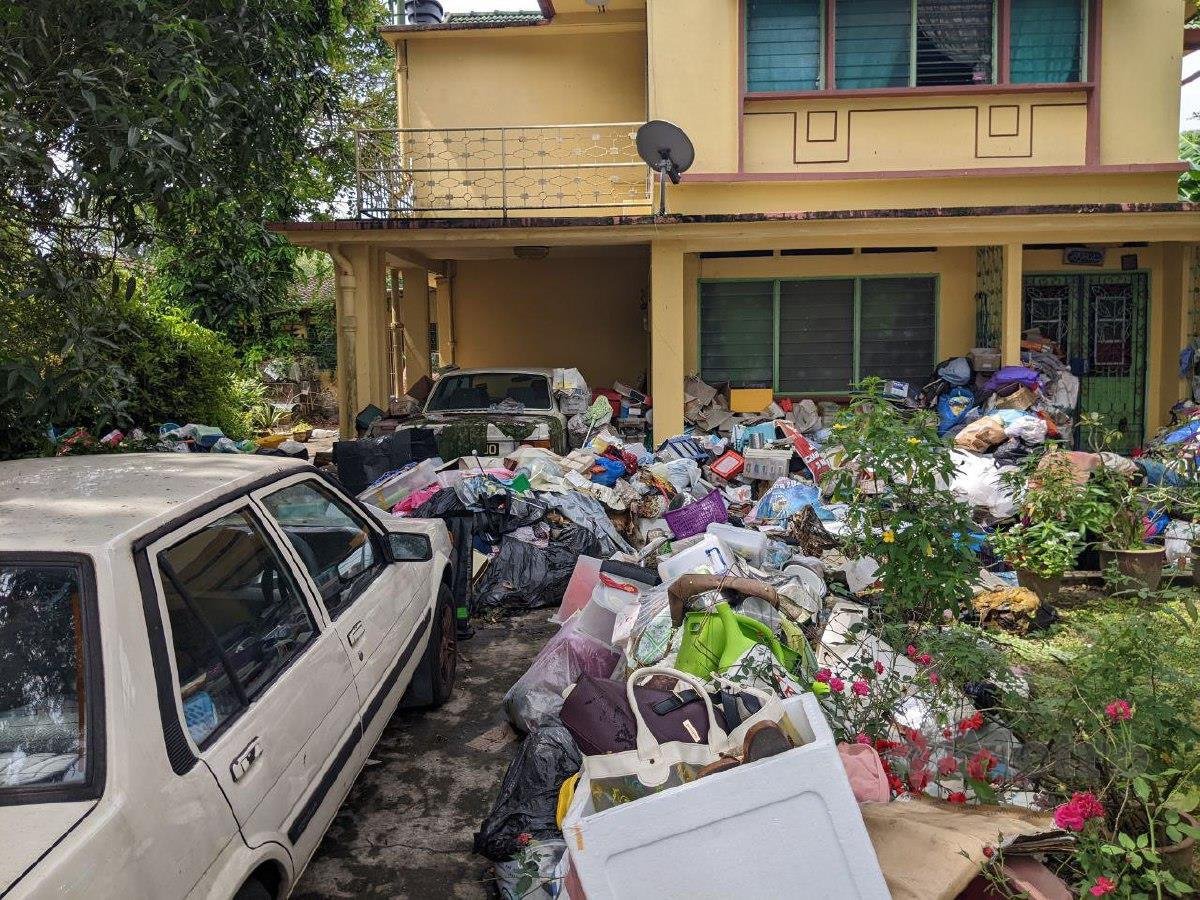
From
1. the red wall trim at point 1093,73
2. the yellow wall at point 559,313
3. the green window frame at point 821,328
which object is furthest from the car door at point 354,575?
the yellow wall at point 559,313

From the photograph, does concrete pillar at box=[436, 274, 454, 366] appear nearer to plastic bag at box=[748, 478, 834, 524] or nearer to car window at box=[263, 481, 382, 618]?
plastic bag at box=[748, 478, 834, 524]

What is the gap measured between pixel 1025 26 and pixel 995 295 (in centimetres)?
295

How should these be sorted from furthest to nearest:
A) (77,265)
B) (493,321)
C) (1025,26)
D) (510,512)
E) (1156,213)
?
(493,321), (1025,26), (1156,213), (510,512), (77,265)

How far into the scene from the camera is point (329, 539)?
12.9 feet

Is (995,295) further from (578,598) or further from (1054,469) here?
(578,598)

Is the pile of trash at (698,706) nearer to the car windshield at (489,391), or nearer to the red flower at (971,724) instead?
the red flower at (971,724)

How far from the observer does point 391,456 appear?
8492mm

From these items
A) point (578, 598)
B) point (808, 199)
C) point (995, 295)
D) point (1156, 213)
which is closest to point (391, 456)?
point (578, 598)

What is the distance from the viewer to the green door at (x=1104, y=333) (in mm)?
10969

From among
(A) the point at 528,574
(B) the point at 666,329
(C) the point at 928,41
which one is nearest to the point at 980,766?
(A) the point at 528,574

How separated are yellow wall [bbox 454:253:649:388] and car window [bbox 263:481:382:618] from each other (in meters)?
9.95

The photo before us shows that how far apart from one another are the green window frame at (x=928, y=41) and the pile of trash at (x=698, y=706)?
4949 millimetres

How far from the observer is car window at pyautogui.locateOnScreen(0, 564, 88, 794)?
81.5 inches

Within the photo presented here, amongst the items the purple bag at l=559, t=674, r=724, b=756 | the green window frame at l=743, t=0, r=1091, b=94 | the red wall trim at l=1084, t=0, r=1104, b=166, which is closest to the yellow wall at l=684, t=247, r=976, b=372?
the red wall trim at l=1084, t=0, r=1104, b=166
